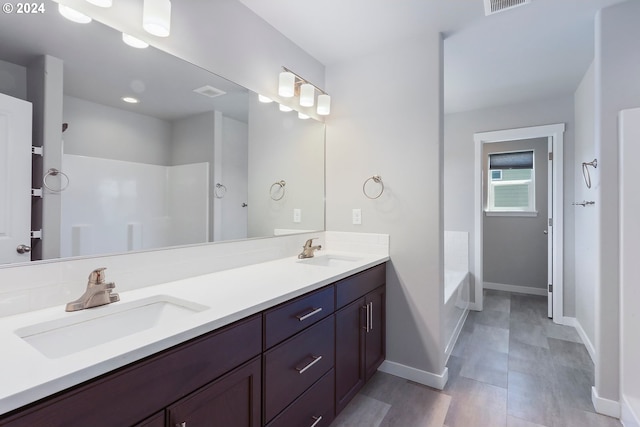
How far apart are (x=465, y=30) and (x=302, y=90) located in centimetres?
116

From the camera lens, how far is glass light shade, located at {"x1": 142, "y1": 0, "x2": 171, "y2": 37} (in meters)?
1.24

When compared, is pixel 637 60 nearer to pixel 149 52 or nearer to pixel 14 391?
pixel 149 52

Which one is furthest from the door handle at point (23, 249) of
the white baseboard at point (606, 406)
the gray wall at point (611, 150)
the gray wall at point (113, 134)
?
the white baseboard at point (606, 406)

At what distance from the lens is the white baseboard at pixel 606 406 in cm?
174

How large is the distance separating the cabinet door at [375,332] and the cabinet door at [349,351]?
0.25 feet

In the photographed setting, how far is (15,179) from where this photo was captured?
982 mm

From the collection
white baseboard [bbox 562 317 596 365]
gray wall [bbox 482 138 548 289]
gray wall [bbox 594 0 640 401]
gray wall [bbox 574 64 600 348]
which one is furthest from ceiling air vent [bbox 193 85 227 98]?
gray wall [bbox 482 138 548 289]

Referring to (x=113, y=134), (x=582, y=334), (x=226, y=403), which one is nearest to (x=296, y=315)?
(x=226, y=403)

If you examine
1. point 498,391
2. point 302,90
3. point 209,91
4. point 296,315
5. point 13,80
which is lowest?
A: point 498,391

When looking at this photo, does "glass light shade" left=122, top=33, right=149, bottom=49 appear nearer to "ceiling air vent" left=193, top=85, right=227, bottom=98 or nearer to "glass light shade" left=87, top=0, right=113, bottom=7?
"glass light shade" left=87, top=0, right=113, bottom=7

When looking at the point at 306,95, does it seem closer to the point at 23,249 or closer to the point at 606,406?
the point at 23,249

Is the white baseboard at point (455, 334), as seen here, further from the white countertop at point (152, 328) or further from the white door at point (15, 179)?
the white door at point (15, 179)

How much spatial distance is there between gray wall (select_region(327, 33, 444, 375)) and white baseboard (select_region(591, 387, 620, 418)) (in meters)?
0.85

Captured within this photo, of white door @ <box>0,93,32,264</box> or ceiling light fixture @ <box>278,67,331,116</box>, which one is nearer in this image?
white door @ <box>0,93,32,264</box>
